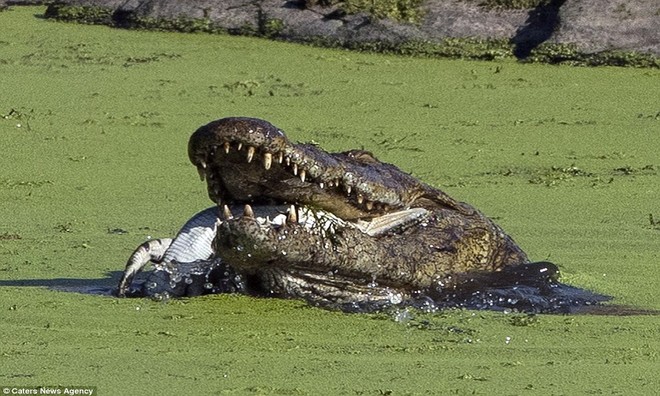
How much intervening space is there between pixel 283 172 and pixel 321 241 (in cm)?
26

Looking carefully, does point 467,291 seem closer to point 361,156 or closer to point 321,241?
point 361,156

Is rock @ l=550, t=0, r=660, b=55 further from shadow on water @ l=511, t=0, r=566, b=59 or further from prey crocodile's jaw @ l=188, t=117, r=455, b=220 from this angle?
prey crocodile's jaw @ l=188, t=117, r=455, b=220

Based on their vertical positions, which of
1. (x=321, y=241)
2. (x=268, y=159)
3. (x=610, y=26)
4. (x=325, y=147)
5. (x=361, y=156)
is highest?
(x=268, y=159)

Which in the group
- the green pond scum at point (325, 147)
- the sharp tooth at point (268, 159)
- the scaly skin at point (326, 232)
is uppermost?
the sharp tooth at point (268, 159)

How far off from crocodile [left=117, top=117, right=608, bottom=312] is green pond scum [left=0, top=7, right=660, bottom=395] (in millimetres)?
129

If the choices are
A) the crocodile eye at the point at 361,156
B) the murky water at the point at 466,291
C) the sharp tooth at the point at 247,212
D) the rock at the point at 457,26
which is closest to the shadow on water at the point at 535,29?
the rock at the point at 457,26

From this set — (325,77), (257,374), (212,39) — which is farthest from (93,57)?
(257,374)

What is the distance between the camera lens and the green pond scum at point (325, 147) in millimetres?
4438

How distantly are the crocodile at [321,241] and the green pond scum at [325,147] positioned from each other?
13 cm

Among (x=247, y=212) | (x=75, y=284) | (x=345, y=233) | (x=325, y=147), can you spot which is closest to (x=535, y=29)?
(x=325, y=147)

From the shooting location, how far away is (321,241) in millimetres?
5148

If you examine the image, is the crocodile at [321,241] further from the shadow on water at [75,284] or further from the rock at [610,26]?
the rock at [610,26]

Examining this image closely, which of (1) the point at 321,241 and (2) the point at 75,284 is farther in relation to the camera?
(2) the point at 75,284

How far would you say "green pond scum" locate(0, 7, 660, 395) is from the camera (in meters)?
4.44
